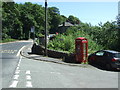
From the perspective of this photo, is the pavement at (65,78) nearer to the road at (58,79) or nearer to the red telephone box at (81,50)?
the road at (58,79)

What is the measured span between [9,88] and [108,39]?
19.7m

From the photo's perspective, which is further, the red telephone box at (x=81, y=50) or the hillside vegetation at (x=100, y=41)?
the hillside vegetation at (x=100, y=41)

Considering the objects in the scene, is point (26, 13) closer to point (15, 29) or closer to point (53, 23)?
point (15, 29)

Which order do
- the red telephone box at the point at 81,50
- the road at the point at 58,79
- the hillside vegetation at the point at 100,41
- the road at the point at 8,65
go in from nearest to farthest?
the road at the point at 58,79, the road at the point at 8,65, the red telephone box at the point at 81,50, the hillside vegetation at the point at 100,41

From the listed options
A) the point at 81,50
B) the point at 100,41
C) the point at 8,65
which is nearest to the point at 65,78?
the point at 8,65

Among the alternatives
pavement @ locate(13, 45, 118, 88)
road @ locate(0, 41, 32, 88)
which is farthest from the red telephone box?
road @ locate(0, 41, 32, 88)

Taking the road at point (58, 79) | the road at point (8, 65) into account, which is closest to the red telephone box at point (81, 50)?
the road at point (58, 79)

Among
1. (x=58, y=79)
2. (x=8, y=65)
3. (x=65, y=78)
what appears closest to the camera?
(x=58, y=79)

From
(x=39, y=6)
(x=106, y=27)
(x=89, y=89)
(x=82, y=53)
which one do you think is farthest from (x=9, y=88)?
(x=39, y=6)

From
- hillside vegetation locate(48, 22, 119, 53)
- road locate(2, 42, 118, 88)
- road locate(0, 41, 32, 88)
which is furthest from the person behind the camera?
hillside vegetation locate(48, 22, 119, 53)

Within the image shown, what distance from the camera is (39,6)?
110500 mm

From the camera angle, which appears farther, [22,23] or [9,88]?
[22,23]

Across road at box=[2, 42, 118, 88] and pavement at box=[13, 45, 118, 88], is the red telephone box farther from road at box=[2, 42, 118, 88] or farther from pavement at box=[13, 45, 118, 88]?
road at box=[2, 42, 118, 88]

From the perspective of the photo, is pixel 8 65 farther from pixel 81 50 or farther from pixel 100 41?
pixel 100 41
